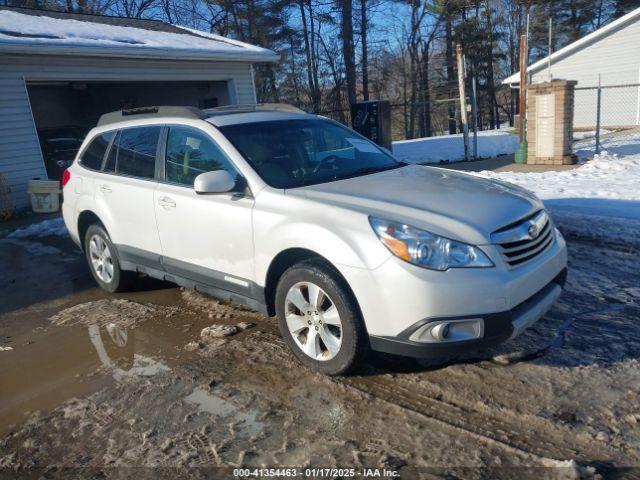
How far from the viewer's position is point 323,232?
3.35m

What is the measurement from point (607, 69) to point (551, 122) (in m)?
14.8

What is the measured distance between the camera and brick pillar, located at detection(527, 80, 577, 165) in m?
11.2

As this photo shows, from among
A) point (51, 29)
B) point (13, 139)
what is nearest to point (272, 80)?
point (51, 29)

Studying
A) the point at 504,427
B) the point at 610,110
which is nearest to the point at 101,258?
the point at 504,427

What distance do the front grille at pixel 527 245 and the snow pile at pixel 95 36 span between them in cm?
1054

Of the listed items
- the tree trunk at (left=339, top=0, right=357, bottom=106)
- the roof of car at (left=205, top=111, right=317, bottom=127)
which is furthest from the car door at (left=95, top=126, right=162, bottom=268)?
the tree trunk at (left=339, top=0, right=357, bottom=106)

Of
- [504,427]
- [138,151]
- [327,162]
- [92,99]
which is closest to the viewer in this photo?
[504,427]

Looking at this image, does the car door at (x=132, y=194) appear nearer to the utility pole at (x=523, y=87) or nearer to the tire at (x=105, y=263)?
the tire at (x=105, y=263)

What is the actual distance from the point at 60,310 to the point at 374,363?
134 inches

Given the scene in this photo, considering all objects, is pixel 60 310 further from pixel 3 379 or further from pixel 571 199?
pixel 571 199

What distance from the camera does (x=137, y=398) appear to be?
11.4ft

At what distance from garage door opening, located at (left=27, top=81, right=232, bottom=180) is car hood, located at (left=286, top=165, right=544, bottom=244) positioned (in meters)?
12.0

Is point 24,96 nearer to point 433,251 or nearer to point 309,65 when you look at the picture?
point 433,251

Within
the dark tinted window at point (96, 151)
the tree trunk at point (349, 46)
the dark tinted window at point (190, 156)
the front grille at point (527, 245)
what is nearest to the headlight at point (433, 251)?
the front grille at point (527, 245)
